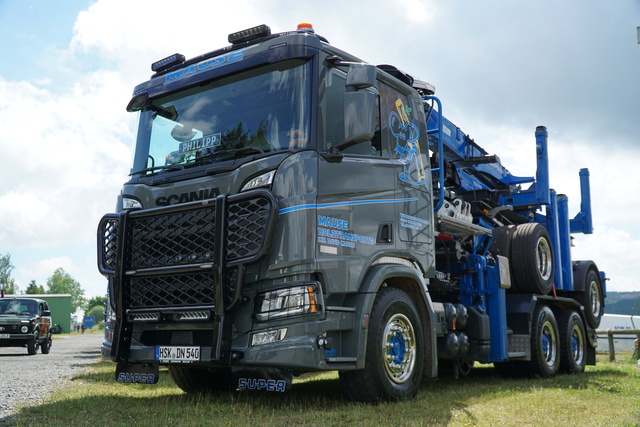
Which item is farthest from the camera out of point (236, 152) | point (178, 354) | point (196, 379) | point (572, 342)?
point (572, 342)

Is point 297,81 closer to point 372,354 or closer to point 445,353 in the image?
point 372,354

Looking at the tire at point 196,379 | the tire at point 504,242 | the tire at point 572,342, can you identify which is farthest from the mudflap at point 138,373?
the tire at point 572,342

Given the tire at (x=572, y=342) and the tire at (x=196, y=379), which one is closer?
the tire at (x=196, y=379)

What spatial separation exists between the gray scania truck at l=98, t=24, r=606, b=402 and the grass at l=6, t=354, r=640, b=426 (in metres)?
0.32

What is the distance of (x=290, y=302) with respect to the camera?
211 inches

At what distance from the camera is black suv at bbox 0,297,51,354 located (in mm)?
18375

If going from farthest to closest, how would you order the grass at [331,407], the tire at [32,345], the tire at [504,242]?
the tire at [32,345], the tire at [504,242], the grass at [331,407]

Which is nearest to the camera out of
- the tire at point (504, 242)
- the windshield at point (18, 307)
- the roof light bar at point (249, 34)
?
the roof light bar at point (249, 34)

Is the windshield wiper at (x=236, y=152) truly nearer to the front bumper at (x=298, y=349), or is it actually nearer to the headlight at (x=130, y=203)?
the headlight at (x=130, y=203)

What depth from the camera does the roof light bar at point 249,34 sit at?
6160mm

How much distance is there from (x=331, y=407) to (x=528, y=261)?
4.60m

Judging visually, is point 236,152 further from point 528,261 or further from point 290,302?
point 528,261

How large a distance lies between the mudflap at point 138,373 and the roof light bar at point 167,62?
3127 mm

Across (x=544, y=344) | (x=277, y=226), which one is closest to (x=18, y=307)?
(x=544, y=344)
